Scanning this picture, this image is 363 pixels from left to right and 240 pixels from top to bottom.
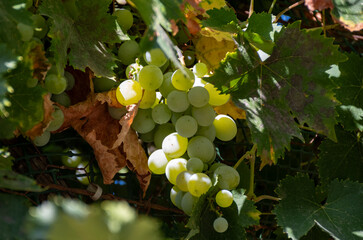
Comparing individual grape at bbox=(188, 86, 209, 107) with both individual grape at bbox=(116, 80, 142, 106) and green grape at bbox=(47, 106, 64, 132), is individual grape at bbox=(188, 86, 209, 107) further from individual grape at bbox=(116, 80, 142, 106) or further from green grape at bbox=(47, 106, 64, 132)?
green grape at bbox=(47, 106, 64, 132)

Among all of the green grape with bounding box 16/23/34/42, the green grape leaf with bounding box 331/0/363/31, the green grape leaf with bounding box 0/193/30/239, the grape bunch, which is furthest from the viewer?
the green grape leaf with bounding box 331/0/363/31

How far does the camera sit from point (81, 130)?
2.50 feet

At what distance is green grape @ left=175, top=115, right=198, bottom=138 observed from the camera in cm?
71

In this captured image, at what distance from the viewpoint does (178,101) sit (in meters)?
0.72

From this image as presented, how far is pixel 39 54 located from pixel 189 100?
0.75 ft

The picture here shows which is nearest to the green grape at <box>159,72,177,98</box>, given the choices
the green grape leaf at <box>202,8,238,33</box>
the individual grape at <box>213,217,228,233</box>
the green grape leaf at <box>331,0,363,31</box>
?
the green grape leaf at <box>202,8,238,33</box>

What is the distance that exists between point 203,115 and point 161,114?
0.07 m

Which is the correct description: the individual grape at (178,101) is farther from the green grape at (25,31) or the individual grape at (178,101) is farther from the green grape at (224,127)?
the green grape at (25,31)

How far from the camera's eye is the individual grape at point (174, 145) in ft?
2.35

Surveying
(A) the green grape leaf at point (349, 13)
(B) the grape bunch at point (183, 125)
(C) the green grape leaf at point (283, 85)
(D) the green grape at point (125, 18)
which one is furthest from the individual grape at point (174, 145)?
(A) the green grape leaf at point (349, 13)

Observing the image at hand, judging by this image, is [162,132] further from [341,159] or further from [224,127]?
[341,159]

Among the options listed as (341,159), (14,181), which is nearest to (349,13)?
(341,159)

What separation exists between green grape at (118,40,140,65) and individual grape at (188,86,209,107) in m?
0.12

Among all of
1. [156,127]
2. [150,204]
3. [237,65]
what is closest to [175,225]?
[150,204]
